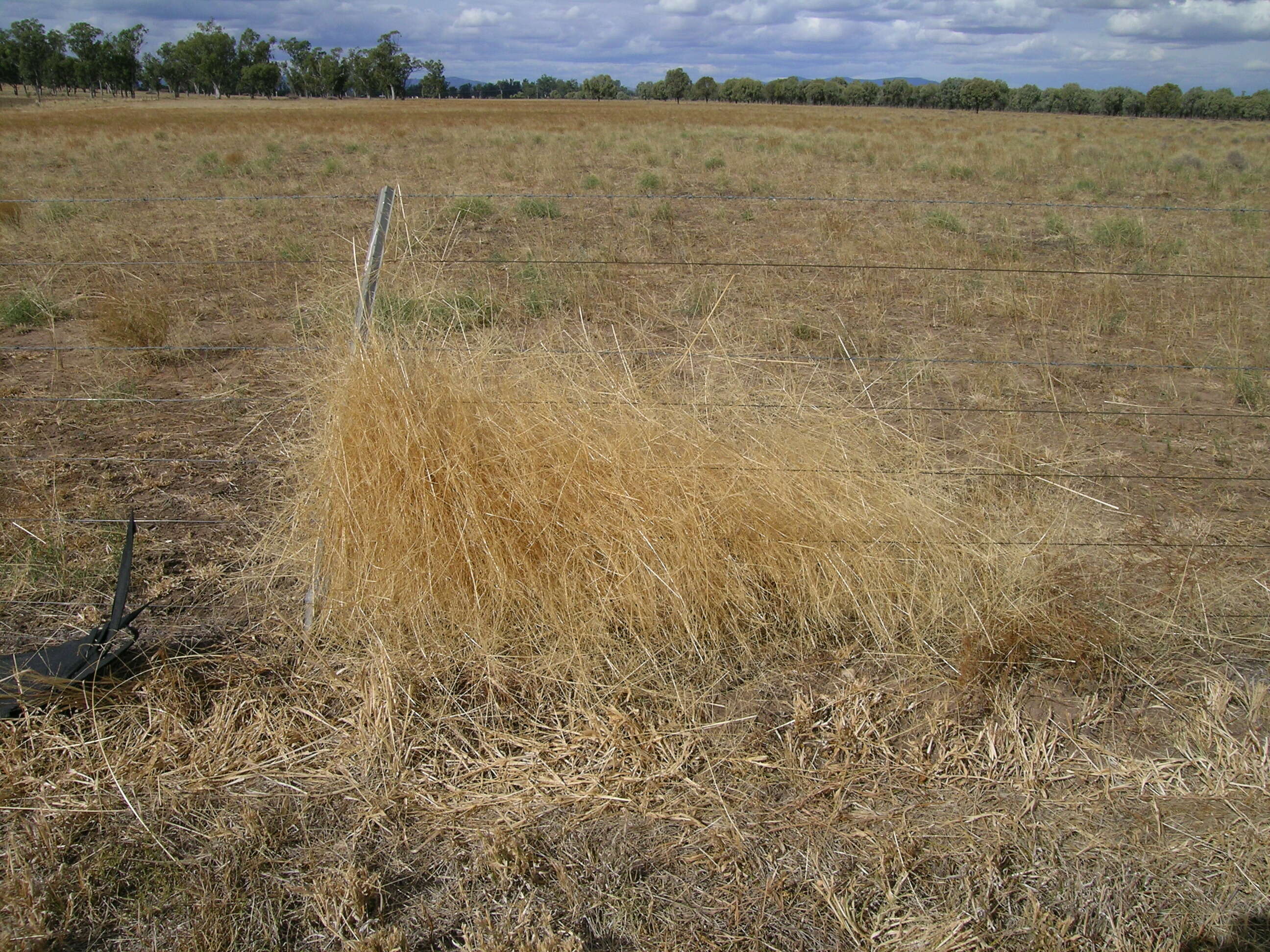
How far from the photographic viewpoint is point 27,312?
7023 mm

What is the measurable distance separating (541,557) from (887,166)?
741 inches

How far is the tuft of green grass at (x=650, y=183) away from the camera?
14.8 metres

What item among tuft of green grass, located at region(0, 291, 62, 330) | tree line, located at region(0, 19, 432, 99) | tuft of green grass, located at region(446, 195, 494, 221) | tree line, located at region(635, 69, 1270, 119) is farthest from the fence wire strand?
tree line, located at region(0, 19, 432, 99)

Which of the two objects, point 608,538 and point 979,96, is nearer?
point 608,538

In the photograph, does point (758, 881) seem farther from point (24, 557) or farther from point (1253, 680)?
point (24, 557)

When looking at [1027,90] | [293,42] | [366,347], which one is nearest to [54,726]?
[366,347]

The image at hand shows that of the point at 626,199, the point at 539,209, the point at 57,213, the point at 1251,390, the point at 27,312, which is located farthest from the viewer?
the point at 539,209

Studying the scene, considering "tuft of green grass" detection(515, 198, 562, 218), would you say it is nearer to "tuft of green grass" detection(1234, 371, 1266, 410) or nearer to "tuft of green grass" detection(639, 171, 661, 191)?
"tuft of green grass" detection(639, 171, 661, 191)

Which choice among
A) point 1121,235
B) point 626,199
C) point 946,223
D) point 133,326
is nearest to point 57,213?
point 133,326

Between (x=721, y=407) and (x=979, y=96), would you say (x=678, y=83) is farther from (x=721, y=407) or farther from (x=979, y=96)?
(x=721, y=407)

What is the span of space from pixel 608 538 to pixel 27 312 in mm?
6535

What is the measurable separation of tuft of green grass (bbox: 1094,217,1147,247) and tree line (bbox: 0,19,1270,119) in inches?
2743

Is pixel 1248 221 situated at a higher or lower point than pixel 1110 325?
higher

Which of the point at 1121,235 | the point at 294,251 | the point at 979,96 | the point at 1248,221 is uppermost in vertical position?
the point at 979,96
